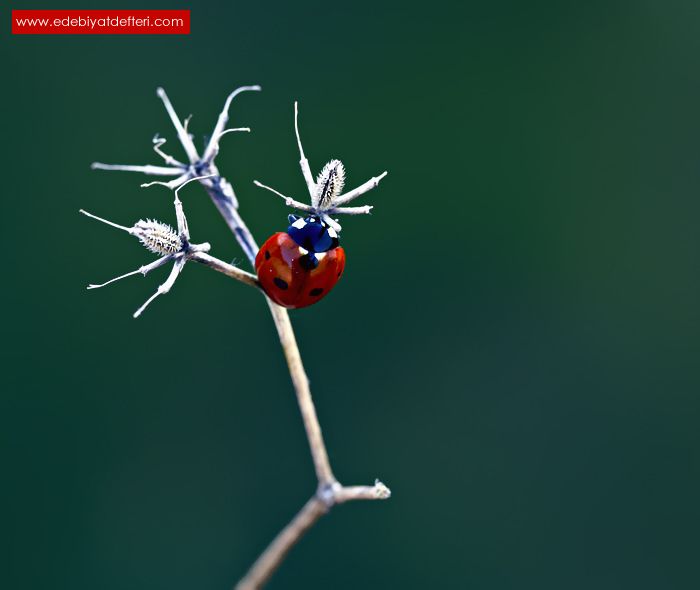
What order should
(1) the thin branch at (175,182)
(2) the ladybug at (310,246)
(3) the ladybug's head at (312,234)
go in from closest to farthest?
(2) the ladybug at (310,246) < (1) the thin branch at (175,182) < (3) the ladybug's head at (312,234)

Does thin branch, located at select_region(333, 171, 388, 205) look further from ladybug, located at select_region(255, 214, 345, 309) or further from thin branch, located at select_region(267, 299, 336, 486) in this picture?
thin branch, located at select_region(267, 299, 336, 486)

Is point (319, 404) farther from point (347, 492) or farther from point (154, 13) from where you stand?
point (347, 492)

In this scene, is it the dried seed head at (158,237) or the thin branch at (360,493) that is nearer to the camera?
the thin branch at (360,493)

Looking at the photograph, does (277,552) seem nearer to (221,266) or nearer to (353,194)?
(221,266)

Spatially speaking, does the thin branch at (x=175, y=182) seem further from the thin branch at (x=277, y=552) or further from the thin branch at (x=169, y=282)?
the thin branch at (x=277, y=552)

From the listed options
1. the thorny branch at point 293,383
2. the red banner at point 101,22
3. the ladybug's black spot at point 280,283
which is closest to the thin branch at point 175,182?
the thorny branch at point 293,383

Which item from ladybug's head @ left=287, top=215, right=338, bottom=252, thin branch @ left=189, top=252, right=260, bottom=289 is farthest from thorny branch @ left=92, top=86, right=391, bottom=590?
ladybug's head @ left=287, top=215, right=338, bottom=252

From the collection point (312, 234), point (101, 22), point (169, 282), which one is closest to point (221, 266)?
point (169, 282)
